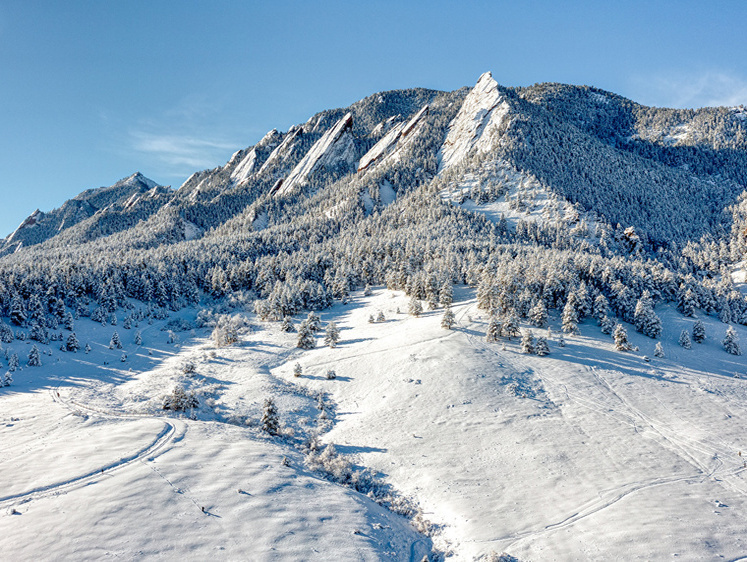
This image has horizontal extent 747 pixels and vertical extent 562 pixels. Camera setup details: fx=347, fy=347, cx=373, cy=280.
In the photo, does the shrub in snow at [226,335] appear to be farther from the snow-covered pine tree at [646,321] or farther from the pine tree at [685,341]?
the pine tree at [685,341]

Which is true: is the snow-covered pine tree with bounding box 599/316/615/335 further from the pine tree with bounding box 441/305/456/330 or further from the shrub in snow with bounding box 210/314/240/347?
the shrub in snow with bounding box 210/314/240/347

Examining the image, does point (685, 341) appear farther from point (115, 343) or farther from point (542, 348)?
point (115, 343)

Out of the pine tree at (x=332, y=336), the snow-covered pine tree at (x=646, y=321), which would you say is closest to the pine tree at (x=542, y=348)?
the snow-covered pine tree at (x=646, y=321)

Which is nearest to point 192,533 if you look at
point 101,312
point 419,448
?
point 419,448

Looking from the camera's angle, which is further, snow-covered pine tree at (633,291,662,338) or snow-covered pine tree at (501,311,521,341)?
snow-covered pine tree at (633,291,662,338)

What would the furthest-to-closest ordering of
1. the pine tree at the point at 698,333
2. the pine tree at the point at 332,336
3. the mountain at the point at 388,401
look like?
the pine tree at the point at 332,336 < the pine tree at the point at 698,333 < the mountain at the point at 388,401

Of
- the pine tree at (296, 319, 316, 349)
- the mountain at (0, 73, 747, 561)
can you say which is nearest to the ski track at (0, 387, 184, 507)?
the mountain at (0, 73, 747, 561)

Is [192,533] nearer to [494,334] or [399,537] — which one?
[399,537]
